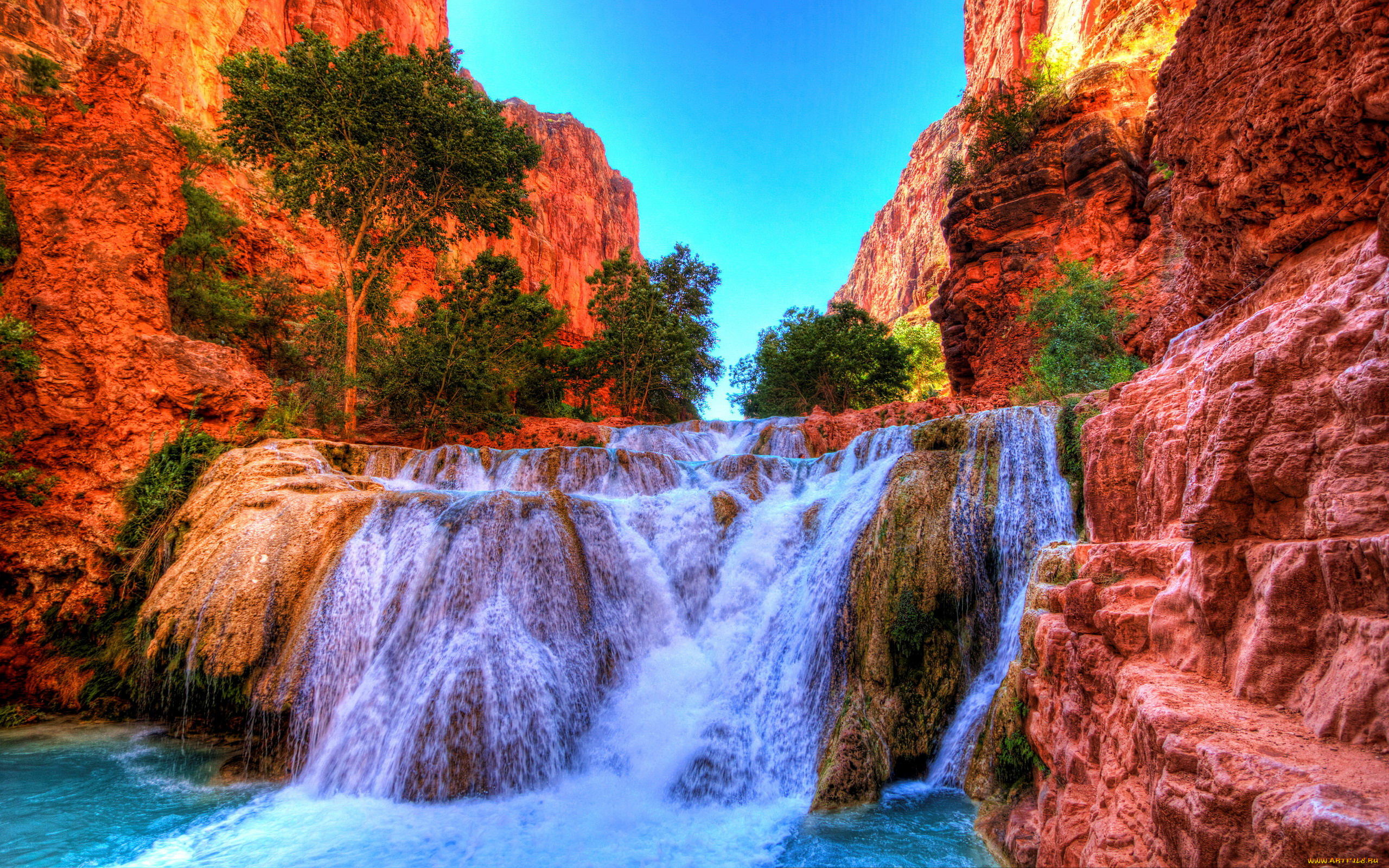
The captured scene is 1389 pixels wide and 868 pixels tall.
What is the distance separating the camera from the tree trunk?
13398 mm

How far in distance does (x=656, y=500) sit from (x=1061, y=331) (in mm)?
11483

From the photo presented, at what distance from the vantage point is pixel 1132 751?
2.70 meters

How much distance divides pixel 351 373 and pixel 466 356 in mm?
3367

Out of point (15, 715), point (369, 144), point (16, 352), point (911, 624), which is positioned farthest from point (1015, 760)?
point (369, 144)

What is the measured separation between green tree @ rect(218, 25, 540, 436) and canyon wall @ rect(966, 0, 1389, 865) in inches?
597

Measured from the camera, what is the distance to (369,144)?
46.7 feet

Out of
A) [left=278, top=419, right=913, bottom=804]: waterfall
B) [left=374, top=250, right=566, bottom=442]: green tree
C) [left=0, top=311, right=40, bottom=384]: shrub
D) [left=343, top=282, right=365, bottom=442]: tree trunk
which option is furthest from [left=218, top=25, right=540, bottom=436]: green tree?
[left=278, top=419, right=913, bottom=804]: waterfall

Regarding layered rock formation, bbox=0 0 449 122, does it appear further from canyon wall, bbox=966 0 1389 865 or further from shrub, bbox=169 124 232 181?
canyon wall, bbox=966 0 1389 865

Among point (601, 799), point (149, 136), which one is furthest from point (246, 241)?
point (601, 799)

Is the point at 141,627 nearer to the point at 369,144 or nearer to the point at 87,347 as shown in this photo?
the point at 87,347

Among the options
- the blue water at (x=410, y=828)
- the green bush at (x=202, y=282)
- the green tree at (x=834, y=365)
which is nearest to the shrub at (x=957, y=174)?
the green tree at (x=834, y=365)

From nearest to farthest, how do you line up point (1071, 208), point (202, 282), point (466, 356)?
point (202, 282)
point (466, 356)
point (1071, 208)

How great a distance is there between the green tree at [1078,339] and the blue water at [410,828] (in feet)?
34.0

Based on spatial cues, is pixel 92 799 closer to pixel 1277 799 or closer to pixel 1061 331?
pixel 1277 799
